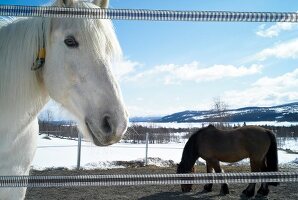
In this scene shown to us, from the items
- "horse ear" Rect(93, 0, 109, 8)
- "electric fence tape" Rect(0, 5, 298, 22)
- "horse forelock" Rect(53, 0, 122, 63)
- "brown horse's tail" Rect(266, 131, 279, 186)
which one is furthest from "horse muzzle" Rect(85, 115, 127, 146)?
"brown horse's tail" Rect(266, 131, 279, 186)

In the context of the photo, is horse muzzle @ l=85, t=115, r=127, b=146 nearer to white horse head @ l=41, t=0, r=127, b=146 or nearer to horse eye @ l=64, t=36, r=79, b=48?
white horse head @ l=41, t=0, r=127, b=146

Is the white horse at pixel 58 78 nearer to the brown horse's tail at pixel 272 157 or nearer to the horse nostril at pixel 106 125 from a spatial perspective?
the horse nostril at pixel 106 125

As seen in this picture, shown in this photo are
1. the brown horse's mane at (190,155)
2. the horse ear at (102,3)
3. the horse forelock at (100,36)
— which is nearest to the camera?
the horse forelock at (100,36)

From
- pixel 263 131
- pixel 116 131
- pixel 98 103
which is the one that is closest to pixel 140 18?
pixel 98 103

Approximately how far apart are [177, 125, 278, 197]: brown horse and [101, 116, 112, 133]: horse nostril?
6.71 meters

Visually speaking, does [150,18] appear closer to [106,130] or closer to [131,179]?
[106,130]

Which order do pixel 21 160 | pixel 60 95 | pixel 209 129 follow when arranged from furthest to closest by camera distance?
pixel 209 129 < pixel 21 160 < pixel 60 95

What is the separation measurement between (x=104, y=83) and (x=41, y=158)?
1350 cm

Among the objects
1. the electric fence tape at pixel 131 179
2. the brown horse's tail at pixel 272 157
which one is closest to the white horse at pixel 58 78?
the electric fence tape at pixel 131 179

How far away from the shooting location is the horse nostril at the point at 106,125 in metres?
1.63

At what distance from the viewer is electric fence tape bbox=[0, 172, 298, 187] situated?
1.58 m

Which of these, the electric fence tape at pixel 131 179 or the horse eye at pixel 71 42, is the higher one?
the horse eye at pixel 71 42

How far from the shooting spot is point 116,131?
1.61 meters

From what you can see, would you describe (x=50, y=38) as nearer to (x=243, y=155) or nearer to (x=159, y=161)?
(x=243, y=155)
